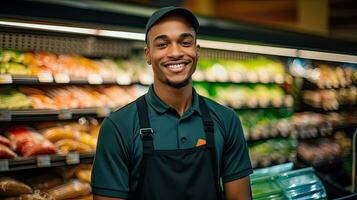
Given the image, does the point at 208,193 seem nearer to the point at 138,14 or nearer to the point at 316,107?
the point at 138,14

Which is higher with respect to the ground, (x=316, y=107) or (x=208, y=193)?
(x=316, y=107)

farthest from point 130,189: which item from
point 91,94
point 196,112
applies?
point 91,94

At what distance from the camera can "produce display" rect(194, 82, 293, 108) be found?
440cm

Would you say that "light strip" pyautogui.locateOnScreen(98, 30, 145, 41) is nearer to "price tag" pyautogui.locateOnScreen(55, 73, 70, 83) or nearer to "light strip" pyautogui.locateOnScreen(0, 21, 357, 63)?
"light strip" pyautogui.locateOnScreen(0, 21, 357, 63)

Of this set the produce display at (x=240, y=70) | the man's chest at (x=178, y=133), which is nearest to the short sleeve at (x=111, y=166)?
the man's chest at (x=178, y=133)

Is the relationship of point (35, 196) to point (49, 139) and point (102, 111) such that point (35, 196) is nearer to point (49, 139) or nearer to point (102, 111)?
point (49, 139)

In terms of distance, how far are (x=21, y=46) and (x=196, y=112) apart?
196 centimetres

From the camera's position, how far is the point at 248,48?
12.8ft

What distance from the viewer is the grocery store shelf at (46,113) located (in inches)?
109

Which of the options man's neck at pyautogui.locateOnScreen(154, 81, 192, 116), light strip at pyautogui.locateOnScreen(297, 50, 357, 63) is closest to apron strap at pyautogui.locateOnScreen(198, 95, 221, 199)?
man's neck at pyautogui.locateOnScreen(154, 81, 192, 116)

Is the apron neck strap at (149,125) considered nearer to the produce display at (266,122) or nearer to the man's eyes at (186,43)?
the man's eyes at (186,43)

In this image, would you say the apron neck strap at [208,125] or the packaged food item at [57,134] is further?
the packaged food item at [57,134]

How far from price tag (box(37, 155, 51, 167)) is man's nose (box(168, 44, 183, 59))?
5.14ft

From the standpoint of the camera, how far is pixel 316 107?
5426mm
